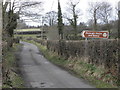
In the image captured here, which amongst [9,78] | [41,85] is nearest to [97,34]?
[41,85]

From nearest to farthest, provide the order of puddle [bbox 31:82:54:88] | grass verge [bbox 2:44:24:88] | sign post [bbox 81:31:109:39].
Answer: grass verge [bbox 2:44:24:88], puddle [bbox 31:82:54:88], sign post [bbox 81:31:109:39]

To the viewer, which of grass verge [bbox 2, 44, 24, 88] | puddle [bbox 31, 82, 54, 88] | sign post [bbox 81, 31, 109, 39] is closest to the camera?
grass verge [bbox 2, 44, 24, 88]

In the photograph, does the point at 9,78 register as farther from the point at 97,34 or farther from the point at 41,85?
the point at 97,34

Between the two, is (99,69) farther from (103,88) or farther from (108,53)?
(103,88)

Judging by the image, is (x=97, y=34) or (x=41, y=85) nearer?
(x=41, y=85)

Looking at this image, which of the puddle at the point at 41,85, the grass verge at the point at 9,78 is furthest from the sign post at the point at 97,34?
the grass verge at the point at 9,78

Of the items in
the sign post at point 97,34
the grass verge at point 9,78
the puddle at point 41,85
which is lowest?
the puddle at point 41,85

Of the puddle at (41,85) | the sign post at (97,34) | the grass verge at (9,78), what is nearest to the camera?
the grass verge at (9,78)

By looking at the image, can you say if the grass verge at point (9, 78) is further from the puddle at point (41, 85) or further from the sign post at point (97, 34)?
the sign post at point (97, 34)

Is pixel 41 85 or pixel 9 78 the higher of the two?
pixel 9 78

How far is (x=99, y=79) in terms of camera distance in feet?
31.5

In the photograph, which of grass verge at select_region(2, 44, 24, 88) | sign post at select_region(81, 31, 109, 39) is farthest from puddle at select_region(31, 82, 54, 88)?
sign post at select_region(81, 31, 109, 39)

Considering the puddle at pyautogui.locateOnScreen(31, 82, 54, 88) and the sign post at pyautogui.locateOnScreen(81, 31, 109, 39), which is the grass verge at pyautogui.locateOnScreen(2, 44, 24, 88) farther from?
the sign post at pyautogui.locateOnScreen(81, 31, 109, 39)

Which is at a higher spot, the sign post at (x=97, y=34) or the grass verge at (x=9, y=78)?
the sign post at (x=97, y=34)
